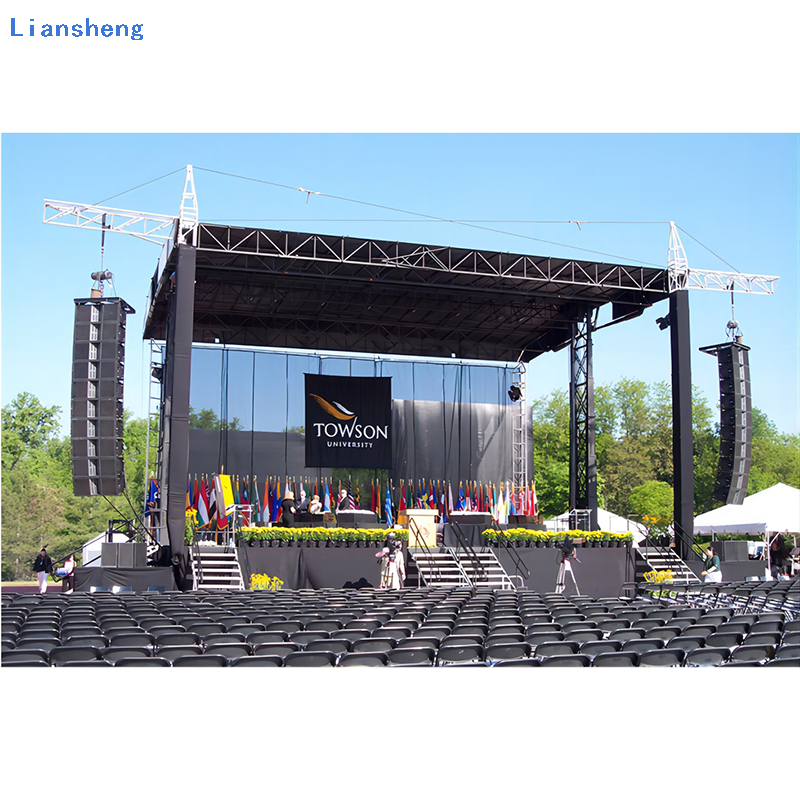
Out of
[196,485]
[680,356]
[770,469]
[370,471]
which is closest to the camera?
[680,356]

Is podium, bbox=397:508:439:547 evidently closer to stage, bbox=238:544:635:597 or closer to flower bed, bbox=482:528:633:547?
stage, bbox=238:544:635:597

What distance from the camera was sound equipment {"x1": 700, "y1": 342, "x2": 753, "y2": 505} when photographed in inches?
762

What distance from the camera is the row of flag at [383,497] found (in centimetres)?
2691

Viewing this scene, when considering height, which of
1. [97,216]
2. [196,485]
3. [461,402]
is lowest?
[196,485]

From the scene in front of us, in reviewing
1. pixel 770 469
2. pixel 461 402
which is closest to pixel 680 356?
pixel 461 402

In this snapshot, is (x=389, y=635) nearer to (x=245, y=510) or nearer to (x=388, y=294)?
(x=245, y=510)

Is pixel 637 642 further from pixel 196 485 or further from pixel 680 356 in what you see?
pixel 196 485

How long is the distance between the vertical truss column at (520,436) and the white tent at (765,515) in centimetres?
712

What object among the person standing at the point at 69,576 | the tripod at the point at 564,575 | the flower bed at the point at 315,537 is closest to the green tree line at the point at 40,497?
the person standing at the point at 69,576

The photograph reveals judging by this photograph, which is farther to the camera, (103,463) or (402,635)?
(103,463)

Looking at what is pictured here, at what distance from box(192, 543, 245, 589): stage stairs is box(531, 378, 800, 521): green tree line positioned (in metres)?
28.0

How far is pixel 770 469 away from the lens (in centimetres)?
4775

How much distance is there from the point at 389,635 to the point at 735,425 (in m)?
15.0

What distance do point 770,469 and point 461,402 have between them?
2663cm
